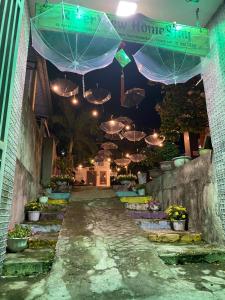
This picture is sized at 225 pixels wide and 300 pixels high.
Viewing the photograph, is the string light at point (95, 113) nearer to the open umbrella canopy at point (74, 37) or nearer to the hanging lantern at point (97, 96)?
the hanging lantern at point (97, 96)

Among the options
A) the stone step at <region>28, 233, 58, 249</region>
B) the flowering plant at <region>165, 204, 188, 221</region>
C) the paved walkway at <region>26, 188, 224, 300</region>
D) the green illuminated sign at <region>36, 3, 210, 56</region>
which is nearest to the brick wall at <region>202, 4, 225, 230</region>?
the green illuminated sign at <region>36, 3, 210, 56</region>

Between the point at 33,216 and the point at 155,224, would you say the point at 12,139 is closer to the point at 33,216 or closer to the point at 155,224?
the point at 33,216

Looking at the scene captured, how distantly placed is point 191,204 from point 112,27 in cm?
485

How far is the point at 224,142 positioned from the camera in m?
5.01

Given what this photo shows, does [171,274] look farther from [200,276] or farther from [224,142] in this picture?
[224,142]

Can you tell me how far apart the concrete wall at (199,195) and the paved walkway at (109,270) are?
1570 mm

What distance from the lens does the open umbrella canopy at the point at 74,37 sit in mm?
4695

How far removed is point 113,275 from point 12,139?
2810 mm

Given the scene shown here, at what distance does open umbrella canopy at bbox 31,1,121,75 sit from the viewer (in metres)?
4.70

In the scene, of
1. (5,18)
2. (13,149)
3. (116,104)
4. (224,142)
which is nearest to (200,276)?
(224,142)

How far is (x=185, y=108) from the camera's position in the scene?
9.14 metres

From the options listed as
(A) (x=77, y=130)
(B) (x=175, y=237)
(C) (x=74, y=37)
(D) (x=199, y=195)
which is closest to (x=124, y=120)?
(A) (x=77, y=130)

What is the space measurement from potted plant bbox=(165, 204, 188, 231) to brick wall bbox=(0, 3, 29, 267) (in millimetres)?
4410

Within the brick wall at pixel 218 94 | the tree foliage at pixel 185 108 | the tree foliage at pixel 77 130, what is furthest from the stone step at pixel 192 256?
the tree foliage at pixel 77 130
